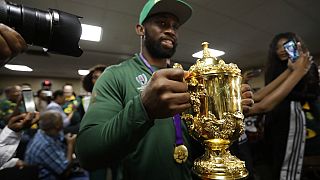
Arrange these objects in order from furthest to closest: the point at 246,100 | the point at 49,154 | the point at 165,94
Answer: the point at 49,154 < the point at 246,100 < the point at 165,94

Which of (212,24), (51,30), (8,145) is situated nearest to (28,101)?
(8,145)

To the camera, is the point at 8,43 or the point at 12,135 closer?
the point at 8,43

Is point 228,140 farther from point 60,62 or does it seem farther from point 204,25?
point 60,62

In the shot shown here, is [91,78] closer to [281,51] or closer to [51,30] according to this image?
[51,30]

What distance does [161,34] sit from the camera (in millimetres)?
871

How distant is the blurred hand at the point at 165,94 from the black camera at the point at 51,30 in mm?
327

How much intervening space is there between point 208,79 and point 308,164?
1140mm

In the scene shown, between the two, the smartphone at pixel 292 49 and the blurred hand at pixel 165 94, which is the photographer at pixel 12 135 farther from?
the smartphone at pixel 292 49

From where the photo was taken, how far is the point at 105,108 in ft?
2.06

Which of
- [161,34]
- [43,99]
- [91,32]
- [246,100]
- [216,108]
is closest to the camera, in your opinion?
[216,108]

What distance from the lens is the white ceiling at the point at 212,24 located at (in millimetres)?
2568

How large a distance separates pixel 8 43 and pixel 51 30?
187mm

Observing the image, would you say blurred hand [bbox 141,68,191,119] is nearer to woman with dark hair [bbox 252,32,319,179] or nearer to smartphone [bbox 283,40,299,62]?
woman with dark hair [bbox 252,32,319,179]

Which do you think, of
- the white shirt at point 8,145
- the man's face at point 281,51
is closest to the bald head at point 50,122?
the white shirt at point 8,145
